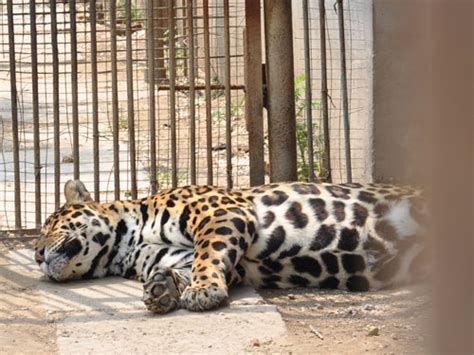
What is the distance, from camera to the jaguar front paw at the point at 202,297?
17.3 ft

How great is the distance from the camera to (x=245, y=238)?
19.1 feet

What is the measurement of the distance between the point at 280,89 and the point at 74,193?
1.91m

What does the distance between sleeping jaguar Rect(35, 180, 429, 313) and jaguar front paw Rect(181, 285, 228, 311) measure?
11 cm

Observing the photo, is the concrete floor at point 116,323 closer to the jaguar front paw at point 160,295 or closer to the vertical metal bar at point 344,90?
the jaguar front paw at point 160,295

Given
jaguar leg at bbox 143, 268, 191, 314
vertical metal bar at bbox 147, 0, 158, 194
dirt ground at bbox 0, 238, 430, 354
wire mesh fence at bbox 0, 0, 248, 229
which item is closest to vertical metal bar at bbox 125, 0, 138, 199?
wire mesh fence at bbox 0, 0, 248, 229

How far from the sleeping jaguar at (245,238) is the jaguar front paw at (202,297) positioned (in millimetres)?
108

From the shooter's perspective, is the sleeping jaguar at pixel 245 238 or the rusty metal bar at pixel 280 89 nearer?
the sleeping jaguar at pixel 245 238

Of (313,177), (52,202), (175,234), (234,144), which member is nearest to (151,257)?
(175,234)

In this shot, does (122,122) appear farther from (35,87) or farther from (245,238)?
(245,238)

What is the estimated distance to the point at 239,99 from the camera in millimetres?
12367

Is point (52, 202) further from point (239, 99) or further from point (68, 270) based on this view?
point (239, 99)

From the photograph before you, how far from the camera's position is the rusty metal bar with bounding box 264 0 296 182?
7.45 metres

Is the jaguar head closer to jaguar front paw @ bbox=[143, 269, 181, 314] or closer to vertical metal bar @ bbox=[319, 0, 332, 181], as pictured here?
jaguar front paw @ bbox=[143, 269, 181, 314]

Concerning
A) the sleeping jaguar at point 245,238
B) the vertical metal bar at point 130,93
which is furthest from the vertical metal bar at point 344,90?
the vertical metal bar at point 130,93
